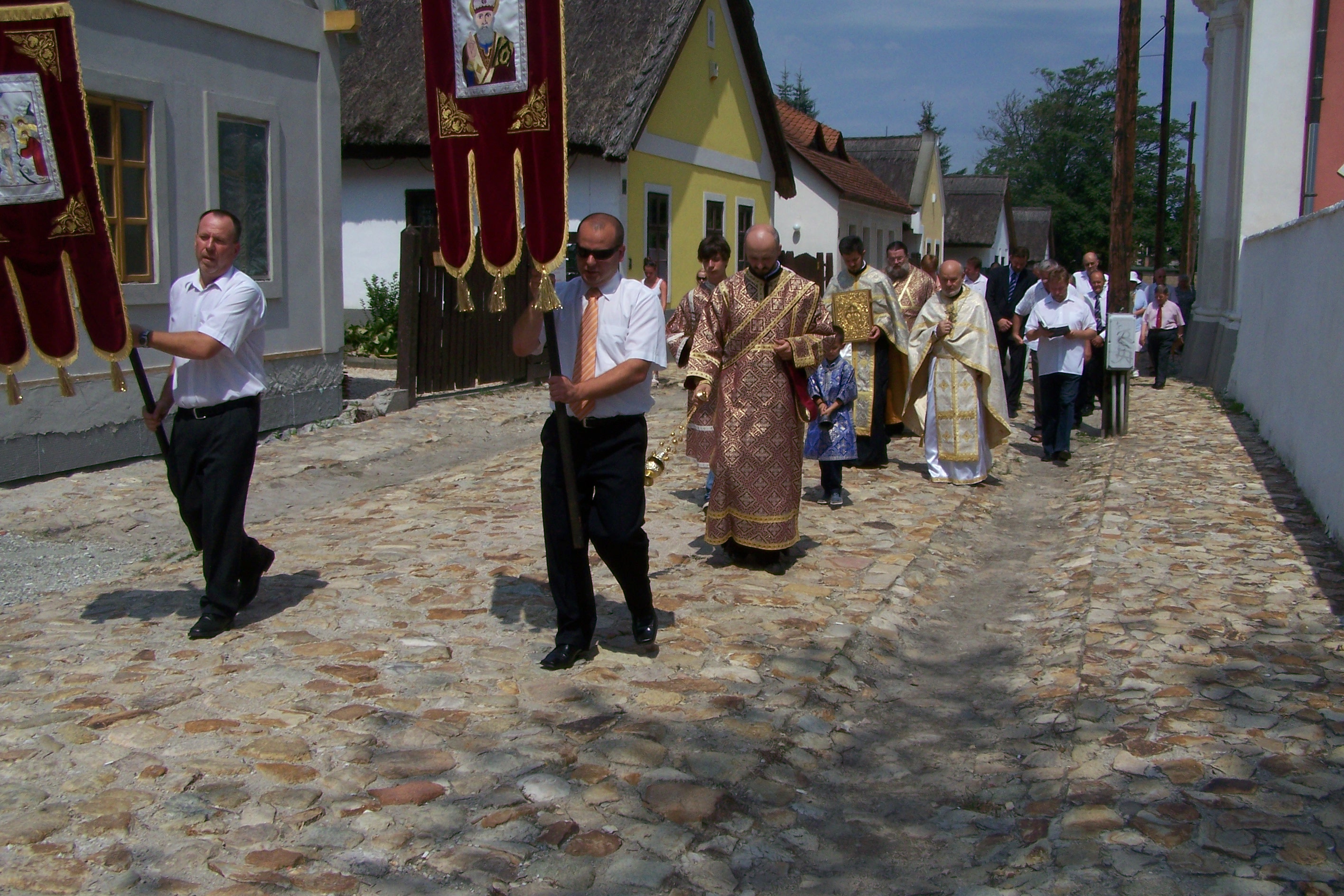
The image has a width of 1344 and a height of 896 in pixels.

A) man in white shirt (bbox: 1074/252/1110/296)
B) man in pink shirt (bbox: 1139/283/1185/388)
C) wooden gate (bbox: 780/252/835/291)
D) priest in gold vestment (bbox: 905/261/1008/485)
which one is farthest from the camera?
wooden gate (bbox: 780/252/835/291)

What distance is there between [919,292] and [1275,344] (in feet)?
13.0

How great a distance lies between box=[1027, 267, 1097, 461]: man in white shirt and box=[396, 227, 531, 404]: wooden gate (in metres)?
4.91

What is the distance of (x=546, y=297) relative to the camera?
4.76 metres

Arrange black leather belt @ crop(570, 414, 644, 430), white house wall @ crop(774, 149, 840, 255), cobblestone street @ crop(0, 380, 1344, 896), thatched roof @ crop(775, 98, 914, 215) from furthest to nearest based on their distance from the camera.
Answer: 1. thatched roof @ crop(775, 98, 914, 215)
2. white house wall @ crop(774, 149, 840, 255)
3. black leather belt @ crop(570, 414, 644, 430)
4. cobblestone street @ crop(0, 380, 1344, 896)

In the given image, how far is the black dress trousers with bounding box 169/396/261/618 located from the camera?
5.35 meters

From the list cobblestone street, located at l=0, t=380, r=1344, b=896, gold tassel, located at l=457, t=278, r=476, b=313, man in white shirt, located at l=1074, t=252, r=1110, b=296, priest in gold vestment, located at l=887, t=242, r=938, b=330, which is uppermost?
man in white shirt, located at l=1074, t=252, r=1110, b=296

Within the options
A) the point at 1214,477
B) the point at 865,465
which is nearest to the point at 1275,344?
the point at 1214,477

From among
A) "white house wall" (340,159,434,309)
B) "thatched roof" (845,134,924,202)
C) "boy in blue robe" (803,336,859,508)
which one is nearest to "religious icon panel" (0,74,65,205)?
"boy in blue robe" (803,336,859,508)

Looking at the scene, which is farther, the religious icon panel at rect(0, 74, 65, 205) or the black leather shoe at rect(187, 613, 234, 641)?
the black leather shoe at rect(187, 613, 234, 641)

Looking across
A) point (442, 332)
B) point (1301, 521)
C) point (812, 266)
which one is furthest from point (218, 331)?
point (812, 266)

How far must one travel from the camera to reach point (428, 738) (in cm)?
435

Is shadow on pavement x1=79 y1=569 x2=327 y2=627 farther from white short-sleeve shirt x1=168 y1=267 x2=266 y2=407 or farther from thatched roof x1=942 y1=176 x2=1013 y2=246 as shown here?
thatched roof x1=942 y1=176 x2=1013 y2=246

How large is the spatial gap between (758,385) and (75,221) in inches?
132

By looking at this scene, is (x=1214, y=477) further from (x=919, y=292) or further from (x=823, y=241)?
(x=823, y=241)
